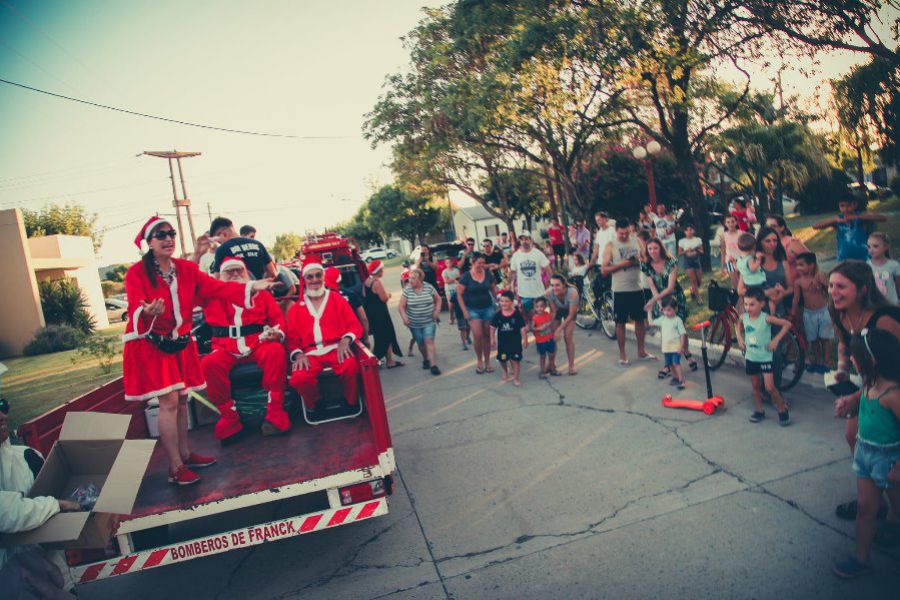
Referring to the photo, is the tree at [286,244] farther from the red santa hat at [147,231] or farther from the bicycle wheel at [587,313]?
the red santa hat at [147,231]

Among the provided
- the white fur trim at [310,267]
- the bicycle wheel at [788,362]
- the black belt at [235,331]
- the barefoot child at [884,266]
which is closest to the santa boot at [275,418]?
the black belt at [235,331]

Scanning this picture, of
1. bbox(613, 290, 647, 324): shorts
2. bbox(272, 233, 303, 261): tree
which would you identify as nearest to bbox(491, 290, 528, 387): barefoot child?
bbox(613, 290, 647, 324): shorts

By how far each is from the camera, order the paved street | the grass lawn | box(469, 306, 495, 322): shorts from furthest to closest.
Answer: the grass lawn, box(469, 306, 495, 322): shorts, the paved street

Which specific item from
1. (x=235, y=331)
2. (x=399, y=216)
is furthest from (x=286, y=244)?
(x=235, y=331)

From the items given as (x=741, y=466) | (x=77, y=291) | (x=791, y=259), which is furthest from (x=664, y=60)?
(x=77, y=291)

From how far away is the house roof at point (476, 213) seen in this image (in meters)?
67.9

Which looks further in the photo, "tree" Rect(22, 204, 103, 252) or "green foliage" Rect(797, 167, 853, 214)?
"tree" Rect(22, 204, 103, 252)

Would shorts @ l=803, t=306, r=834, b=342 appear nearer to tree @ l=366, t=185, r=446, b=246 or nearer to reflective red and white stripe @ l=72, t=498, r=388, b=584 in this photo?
reflective red and white stripe @ l=72, t=498, r=388, b=584

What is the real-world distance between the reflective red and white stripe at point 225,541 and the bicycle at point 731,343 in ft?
13.2

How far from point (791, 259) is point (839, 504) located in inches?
124

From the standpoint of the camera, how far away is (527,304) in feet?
29.6

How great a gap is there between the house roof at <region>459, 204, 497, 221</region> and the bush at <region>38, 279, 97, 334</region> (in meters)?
48.4

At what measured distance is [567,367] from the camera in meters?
8.29

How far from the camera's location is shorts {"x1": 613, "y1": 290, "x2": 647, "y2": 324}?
7965 mm
